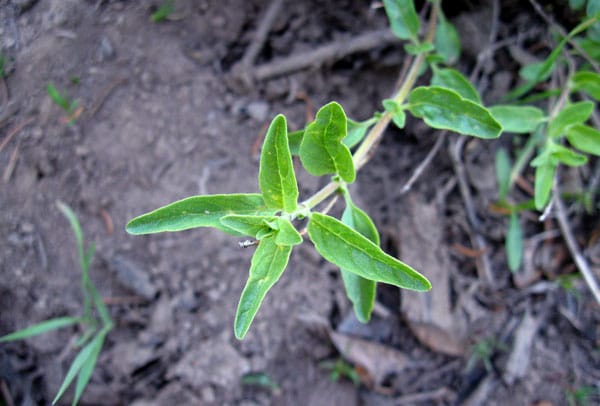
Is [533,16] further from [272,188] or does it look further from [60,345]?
[60,345]

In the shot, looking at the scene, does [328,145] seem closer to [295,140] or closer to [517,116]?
[295,140]

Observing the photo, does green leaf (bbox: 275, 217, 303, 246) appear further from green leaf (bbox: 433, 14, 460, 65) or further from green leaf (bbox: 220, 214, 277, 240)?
green leaf (bbox: 433, 14, 460, 65)

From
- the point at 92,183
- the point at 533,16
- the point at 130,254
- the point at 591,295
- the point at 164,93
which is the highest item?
the point at 533,16

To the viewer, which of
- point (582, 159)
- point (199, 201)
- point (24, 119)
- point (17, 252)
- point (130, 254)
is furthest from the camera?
point (130, 254)

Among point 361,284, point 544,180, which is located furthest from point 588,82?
point 361,284

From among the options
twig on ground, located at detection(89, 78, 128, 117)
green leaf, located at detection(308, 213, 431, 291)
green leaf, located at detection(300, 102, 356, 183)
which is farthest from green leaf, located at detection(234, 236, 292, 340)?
twig on ground, located at detection(89, 78, 128, 117)

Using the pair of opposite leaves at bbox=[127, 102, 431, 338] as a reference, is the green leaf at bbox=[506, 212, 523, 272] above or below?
below

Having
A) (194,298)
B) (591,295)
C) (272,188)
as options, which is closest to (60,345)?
(194,298)
